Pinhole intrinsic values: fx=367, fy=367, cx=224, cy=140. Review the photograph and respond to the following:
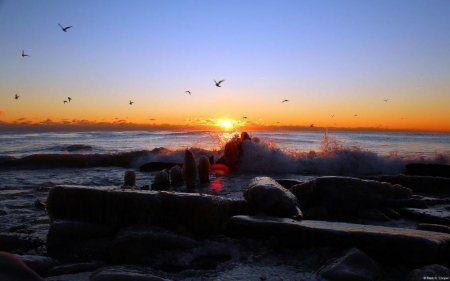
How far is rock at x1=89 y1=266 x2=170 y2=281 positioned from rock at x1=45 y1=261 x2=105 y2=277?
43 cm

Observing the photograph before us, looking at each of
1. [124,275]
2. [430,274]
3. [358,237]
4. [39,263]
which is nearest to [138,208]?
[39,263]

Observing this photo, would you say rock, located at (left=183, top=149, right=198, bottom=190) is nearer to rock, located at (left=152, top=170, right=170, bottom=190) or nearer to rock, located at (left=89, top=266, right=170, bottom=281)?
rock, located at (left=152, top=170, right=170, bottom=190)

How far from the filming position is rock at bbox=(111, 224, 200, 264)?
12.1ft

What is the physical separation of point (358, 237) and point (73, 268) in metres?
2.70

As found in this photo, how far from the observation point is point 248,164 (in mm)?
14109

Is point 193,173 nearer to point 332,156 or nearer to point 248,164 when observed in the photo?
point 248,164

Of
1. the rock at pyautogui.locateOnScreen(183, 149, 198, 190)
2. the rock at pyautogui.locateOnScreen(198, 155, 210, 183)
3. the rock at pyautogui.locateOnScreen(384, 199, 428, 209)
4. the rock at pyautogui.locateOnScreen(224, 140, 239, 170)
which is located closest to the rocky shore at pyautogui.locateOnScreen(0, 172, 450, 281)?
the rock at pyautogui.locateOnScreen(384, 199, 428, 209)

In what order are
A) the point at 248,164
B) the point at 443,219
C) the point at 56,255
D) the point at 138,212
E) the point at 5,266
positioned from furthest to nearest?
1. the point at 248,164
2. the point at 443,219
3. the point at 138,212
4. the point at 56,255
5. the point at 5,266

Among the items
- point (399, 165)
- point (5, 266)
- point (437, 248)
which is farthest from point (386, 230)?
point (399, 165)

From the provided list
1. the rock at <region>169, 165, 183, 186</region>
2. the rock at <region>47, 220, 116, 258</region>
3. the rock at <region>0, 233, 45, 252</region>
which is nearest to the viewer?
the rock at <region>47, 220, 116, 258</region>

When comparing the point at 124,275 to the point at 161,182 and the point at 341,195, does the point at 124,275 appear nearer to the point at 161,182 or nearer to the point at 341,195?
the point at 341,195

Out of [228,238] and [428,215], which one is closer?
[228,238]

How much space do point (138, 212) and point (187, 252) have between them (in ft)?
2.92

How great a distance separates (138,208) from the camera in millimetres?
4355
